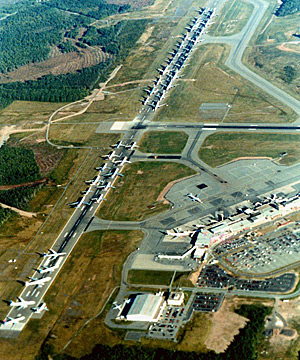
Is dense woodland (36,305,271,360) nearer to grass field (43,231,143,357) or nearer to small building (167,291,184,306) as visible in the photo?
grass field (43,231,143,357)

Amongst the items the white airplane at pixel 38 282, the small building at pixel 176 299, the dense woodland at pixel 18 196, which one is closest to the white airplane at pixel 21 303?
the white airplane at pixel 38 282

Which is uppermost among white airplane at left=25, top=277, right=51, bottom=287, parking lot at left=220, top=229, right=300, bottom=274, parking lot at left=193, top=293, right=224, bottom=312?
parking lot at left=220, top=229, right=300, bottom=274

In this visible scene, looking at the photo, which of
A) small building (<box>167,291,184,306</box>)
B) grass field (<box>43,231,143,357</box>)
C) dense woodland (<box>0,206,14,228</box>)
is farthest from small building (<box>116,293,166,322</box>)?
dense woodland (<box>0,206,14,228</box>)

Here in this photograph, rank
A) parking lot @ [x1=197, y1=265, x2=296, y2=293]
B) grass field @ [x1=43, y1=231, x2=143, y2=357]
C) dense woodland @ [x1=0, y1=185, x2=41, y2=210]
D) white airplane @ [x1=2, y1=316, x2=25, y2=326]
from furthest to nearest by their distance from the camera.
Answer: dense woodland @ [x1=0, y1=185, x2=41, y2=210], parking lot @ [x1=197, y1=265, x2=296, y2=293], white airplane @ [x1=2, y1=316, x2=25, y2=326], grass field @ [x1=43, y1=231, x2=143, y2=357]

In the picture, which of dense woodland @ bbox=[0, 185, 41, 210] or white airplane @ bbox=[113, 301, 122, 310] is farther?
dense woodland @ bbox=[0, 185, 41, 210]

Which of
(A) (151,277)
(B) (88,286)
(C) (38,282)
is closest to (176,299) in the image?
(A) (151,277)

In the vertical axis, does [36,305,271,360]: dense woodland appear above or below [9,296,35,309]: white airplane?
above

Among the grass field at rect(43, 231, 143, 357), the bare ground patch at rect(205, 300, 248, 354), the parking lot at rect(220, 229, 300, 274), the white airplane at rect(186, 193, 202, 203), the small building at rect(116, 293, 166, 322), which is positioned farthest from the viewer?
the white airplane at rect(186, 193, 202, 203)
